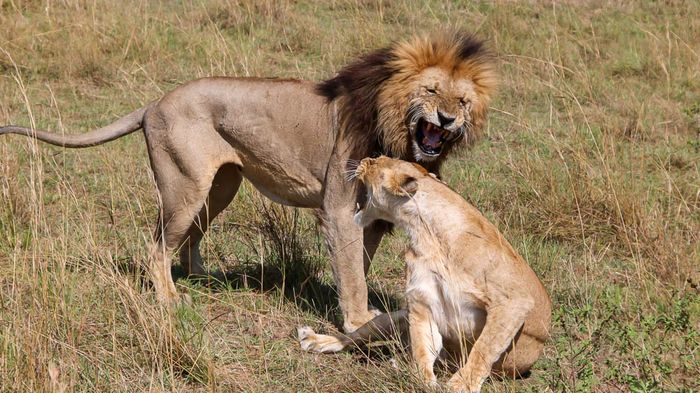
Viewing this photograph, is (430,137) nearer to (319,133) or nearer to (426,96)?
(426,96)

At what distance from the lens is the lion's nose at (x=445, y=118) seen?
14.5ft

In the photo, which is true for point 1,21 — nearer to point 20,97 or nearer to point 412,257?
point 20,97

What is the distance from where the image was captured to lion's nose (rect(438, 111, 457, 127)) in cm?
441

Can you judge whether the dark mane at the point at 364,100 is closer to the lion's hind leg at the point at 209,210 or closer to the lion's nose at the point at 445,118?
the lion's nose at the point at 445,118

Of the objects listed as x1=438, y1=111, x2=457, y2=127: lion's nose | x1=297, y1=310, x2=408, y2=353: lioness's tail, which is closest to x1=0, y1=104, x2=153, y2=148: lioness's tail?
x1=297, y1=310, x2=408, y2=353: lioness's tail

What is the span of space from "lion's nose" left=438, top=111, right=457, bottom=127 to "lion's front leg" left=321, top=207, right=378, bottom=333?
1.87ft

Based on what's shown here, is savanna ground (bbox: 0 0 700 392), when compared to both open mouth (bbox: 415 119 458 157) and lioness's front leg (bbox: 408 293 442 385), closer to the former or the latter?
lioness's front leg (bbox: 408 293 442 385)

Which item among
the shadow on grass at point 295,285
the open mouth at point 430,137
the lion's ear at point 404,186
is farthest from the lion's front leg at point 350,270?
the lion's ear at point 404,186

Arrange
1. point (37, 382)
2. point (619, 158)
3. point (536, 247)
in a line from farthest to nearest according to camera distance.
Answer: point (619, 158) < point (536, 247) < point (37, 382)

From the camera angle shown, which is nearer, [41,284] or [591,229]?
[41,284]

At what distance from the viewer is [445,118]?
4418 mm

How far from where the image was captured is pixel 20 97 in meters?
7.37

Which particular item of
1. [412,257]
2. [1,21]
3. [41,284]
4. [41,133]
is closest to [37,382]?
[41,284]

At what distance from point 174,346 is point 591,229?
8.71 ft
